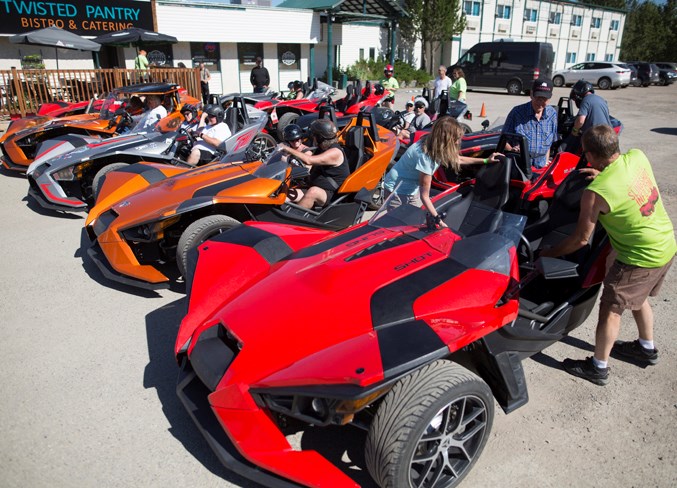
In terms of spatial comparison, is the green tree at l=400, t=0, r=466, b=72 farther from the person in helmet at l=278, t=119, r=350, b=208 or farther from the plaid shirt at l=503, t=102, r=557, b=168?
the person in helmet at l=278, t=119, r=350, b=208

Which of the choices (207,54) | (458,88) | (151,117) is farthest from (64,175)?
(207,54)

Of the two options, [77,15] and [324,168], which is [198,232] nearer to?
[324,168]

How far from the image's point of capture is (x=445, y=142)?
4109 millimetres

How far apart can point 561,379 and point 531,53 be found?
24.6 m

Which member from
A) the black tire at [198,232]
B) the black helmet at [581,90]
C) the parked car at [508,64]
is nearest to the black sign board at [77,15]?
the parked car at [508,64]

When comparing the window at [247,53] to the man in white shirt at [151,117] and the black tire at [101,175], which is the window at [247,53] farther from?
the black tire at [101,175]

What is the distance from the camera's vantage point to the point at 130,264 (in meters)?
4.41

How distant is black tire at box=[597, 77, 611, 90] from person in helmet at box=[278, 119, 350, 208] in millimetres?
28564

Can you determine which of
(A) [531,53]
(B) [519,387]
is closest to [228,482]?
(B) [519,387]

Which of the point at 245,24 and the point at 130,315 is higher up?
the point at 245,24

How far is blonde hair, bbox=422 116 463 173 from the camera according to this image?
411 centimetres

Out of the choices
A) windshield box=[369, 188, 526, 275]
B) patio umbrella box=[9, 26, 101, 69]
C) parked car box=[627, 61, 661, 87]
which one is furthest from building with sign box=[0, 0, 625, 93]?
windshield box=[369, 188, 526, 275]

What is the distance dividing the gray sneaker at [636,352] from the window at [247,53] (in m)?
24.2

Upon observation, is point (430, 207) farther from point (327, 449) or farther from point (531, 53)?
point (531, 53)
